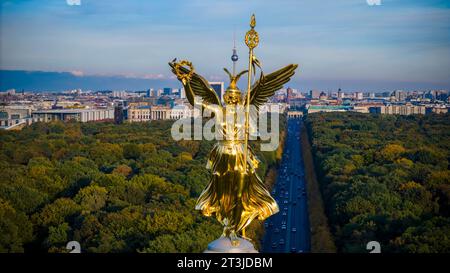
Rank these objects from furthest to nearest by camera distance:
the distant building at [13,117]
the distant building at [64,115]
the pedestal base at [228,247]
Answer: the distant building at [64,115], the distant building at [13,117], the pedestal base at [228,247]

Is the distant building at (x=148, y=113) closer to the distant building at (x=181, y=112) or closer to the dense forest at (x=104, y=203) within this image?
the distant building at (x=181, y=112)

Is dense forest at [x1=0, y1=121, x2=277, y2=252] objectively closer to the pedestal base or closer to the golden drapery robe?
the golden drapery robe

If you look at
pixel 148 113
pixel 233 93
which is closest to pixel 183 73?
pixel 233 93

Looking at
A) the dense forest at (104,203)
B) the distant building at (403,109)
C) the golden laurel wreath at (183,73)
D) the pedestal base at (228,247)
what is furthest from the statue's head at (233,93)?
the distant building at (403,109)

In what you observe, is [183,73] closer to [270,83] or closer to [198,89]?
[198,89]

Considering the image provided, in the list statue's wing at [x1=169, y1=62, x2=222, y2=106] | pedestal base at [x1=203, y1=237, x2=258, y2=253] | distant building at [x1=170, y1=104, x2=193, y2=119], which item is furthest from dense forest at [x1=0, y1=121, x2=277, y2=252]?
distant building at [x1=170, y1=104, x2=193, y2=119]

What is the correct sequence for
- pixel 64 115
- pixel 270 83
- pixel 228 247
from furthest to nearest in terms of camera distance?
pixel 64 115, pixel 270 83, pixel 228 247
